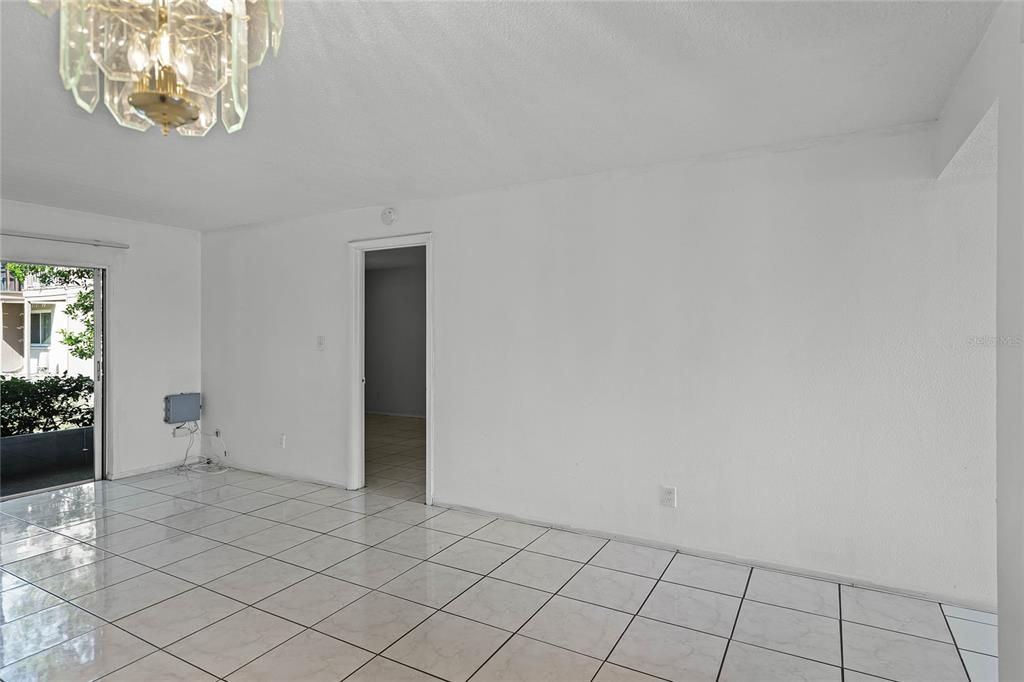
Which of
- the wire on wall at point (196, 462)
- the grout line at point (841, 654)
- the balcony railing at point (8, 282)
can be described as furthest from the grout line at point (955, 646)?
the balcony railing at point (8, 282)

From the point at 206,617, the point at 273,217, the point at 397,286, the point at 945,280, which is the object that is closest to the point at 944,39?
the point at 945,280

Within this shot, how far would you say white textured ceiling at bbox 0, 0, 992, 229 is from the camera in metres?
1.92

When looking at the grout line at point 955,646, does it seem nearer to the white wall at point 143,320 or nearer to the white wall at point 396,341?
the white wall at point 143,320

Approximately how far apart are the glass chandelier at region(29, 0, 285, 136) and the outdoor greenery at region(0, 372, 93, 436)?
4649mm

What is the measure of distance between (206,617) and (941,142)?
403cm

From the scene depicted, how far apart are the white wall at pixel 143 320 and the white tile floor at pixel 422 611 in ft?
4.68

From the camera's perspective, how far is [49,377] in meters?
5.08

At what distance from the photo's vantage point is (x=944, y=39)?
6.68ft

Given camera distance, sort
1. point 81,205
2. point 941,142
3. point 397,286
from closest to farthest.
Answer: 1. point 941,142
2. point 81,205
3. point 397,286

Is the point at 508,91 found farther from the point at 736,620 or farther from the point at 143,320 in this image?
the point at 143,320

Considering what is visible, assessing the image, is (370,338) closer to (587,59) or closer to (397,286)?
(397,286)

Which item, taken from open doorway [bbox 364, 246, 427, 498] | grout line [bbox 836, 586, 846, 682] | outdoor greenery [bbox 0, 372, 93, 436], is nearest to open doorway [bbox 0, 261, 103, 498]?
outdoor greenery [bbox 0, 372, 93, 436]

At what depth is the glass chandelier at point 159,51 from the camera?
1381 millimetres

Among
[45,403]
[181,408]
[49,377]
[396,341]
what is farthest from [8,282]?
[396,341]
